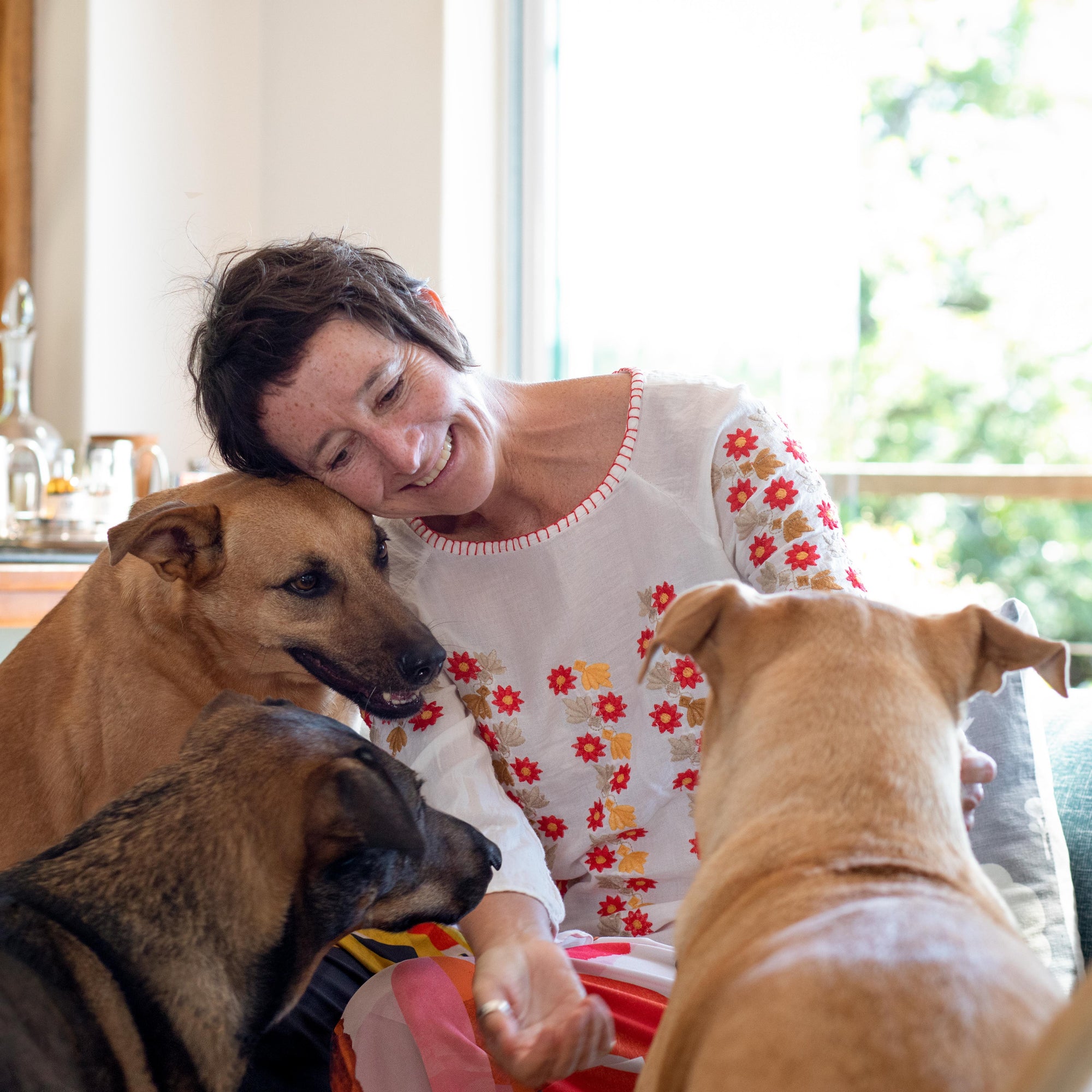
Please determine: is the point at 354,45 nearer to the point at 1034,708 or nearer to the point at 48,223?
the point at 48,223

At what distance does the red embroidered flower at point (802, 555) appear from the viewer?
142 centimetres

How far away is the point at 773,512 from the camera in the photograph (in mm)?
1488

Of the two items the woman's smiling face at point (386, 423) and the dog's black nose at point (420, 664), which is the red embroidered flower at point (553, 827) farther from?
the woman's smiling face at point (386, 423)

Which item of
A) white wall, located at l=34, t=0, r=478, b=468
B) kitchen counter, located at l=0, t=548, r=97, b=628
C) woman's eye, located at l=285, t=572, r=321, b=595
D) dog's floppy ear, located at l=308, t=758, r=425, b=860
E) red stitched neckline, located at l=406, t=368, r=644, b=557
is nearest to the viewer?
dog's floppy ear, located at l=308, t=758, r=425, b=860

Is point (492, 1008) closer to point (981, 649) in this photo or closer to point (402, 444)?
point (981, 649)

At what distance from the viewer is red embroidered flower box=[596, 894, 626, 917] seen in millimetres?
1494

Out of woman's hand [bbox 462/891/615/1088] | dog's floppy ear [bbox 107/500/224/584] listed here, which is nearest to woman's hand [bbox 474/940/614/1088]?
woman's hand [bbox 462/891/615/1088]

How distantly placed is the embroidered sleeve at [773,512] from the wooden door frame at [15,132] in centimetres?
299

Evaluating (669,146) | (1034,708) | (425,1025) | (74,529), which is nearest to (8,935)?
(425,1025)

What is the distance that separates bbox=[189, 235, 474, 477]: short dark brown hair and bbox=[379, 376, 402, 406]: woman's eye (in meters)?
0.07

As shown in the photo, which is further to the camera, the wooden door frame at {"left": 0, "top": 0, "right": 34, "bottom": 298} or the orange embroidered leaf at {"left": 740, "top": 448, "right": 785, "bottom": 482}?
the wooden door frame at {"left": 0, "top": 0, "right": 34, "bottom": 298}

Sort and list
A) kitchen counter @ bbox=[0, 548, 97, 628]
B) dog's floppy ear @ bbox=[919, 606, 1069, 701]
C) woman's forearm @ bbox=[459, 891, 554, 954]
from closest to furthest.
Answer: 1. dog's floppy ear @ bbox=[919, 606, 1069, 701]
2. woman's forearm @ bbox=[459, 891, 554, 954]
3. kitchen counter @ bbox=[0, 548, 97, 628]

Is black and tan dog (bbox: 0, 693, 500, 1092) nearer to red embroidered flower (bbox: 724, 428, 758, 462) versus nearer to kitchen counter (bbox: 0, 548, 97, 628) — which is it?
red embroidered flower (bbox: 724, 428, 758, 462)

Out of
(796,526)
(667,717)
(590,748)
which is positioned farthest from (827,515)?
(590,748)
